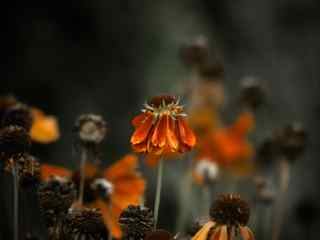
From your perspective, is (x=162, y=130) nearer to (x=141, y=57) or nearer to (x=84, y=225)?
(x=84, y=225)

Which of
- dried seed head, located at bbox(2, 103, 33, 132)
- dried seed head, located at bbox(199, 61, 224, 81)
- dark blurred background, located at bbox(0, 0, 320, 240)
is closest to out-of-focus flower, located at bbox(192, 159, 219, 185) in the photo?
dried seed head, located at bbox(199, 61, 224, 81)

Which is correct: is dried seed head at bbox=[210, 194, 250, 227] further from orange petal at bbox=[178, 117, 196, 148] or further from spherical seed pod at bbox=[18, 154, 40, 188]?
spherical seed pod at bbox=[18, 154, 40, 188]

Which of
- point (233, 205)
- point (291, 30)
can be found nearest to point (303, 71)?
point (291, 30)

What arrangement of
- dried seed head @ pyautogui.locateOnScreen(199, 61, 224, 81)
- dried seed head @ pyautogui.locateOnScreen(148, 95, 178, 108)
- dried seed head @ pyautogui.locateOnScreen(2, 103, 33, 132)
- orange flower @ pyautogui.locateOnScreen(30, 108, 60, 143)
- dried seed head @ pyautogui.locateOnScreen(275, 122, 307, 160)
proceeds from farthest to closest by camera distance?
dried seed head @ pyautogui.locateOnScreen(199, 61, 224, 81) → dried seed head @ pyautogui.locateOnScreen(275, 122, 307, 160) → orange flower @ pyautogui.locateOnScreen(30, 108, 60, 143) → dried seed head @ pyautogui.locateOnScreen(2, 103, 33, 132) → dried seed head @ pyautogui.locateOnScreen(148, 95, 178, 108)

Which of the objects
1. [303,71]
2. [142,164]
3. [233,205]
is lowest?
[233,205]

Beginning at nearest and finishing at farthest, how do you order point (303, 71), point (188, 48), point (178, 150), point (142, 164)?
point (178, 150) < point (188, 48) < point (142, 164) < point (303, 71)

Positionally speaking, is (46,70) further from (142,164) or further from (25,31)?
(142,164)
